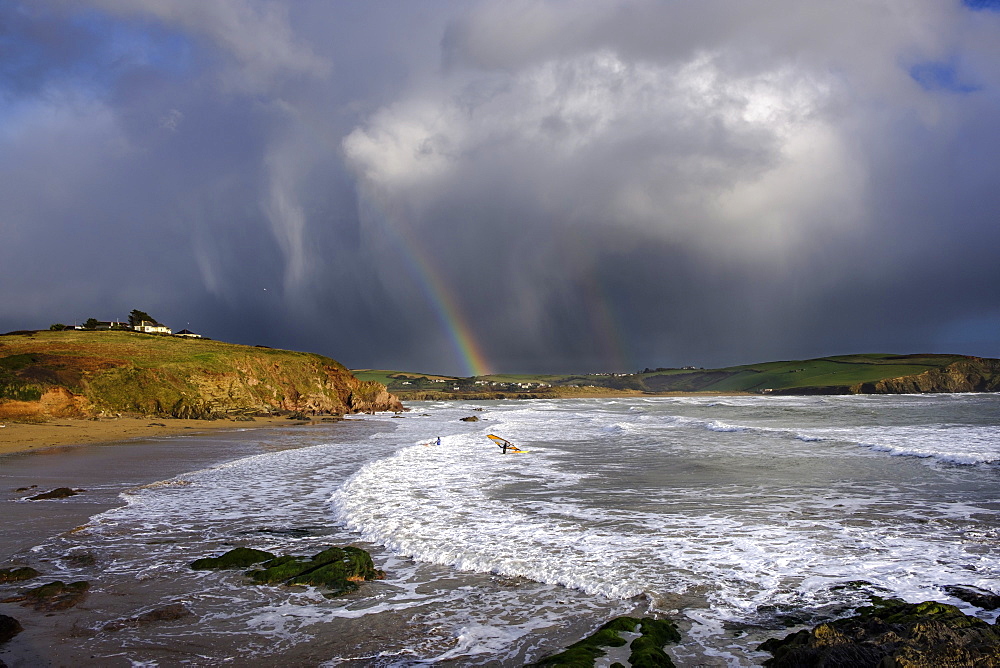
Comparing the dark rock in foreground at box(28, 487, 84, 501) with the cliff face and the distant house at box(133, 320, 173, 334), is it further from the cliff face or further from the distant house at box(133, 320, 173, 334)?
the cliff face

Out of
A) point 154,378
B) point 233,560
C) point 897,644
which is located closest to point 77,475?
point 233,560

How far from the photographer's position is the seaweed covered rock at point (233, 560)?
9.58m

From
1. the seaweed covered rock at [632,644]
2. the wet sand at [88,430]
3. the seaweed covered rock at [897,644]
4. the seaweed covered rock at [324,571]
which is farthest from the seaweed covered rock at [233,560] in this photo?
the wet sand at [88,430]

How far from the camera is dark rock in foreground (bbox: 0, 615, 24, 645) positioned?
6.52m

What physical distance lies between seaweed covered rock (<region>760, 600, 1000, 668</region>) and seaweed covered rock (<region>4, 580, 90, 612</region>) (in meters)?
8.77

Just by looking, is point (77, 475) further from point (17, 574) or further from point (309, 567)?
point (309, 567)

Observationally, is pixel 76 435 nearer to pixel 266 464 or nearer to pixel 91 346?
pixel 266 464

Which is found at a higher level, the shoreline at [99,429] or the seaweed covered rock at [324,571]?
the shoreline at [99,429]

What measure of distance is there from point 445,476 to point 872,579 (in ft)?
46.3

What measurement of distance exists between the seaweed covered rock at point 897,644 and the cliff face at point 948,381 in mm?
158158

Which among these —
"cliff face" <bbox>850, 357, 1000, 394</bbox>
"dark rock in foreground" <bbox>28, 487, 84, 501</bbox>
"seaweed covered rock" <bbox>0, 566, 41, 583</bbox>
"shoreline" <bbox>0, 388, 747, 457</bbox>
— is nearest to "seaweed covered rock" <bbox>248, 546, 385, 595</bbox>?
"seaweed covered rock" <bbox>0, 566, 41, 583</bbox>

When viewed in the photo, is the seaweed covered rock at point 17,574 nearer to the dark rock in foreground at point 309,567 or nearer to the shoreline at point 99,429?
the dark rock in foreground at point 309,567

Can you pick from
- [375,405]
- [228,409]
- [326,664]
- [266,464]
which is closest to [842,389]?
[375,405]

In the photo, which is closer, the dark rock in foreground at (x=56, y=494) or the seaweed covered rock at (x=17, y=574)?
the seaweed covered rock at (x=17, y=574)
